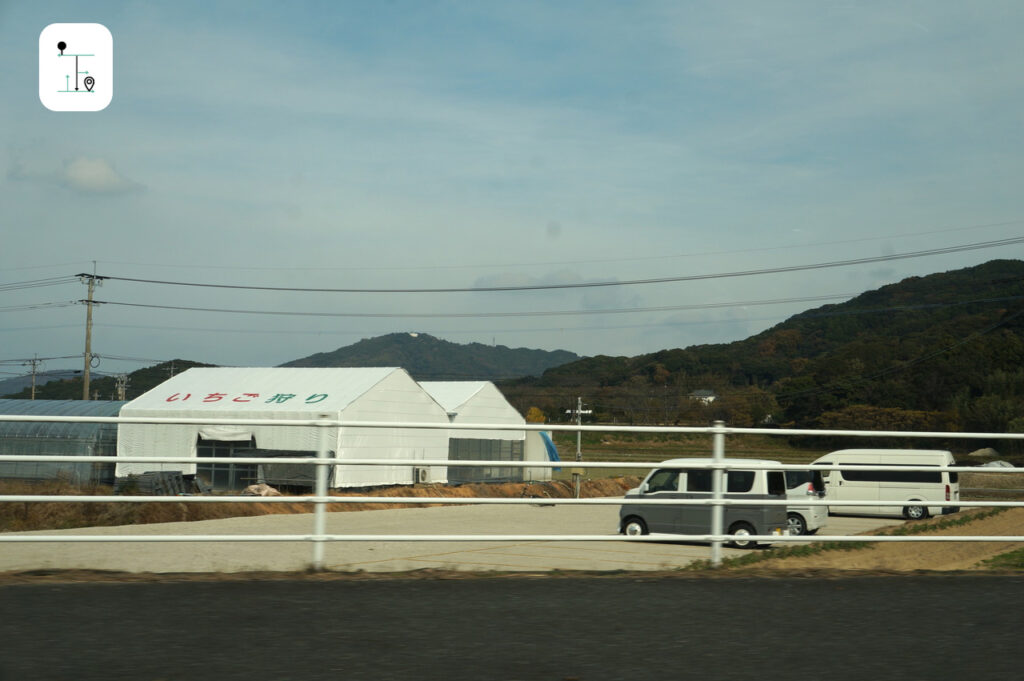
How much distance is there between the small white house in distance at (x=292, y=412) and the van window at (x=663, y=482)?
1784 cm

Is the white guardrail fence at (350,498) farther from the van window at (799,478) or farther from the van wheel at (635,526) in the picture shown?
the van window at (799,478)

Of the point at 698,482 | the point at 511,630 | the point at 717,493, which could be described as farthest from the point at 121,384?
the point at 511,630

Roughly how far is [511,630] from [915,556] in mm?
→ 10511

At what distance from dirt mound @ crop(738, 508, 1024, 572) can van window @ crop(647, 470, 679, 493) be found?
3560mm

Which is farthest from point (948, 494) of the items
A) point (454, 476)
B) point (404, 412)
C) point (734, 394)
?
point (734, 394)

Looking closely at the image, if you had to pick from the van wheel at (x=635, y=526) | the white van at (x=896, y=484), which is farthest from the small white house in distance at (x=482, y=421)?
the van wheel at (x=635, y=526)

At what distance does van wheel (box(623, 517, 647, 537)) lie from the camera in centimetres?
1402

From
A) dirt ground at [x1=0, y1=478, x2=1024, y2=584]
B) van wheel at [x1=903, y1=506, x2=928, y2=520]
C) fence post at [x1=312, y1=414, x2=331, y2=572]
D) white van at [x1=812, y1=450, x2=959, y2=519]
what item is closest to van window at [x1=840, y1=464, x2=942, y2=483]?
white van at [x1=812, y1=450, x2=959, y2=519]

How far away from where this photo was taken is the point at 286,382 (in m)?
37.7

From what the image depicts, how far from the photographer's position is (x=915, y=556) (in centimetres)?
1338

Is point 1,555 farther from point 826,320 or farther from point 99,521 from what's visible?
point 826,320

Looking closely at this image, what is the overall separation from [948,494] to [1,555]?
25.9 metres

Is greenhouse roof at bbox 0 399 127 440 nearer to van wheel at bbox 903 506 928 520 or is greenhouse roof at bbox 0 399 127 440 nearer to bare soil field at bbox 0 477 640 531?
bare soil field at bbox 0 477 640 531

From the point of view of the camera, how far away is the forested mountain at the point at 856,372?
58250mm
